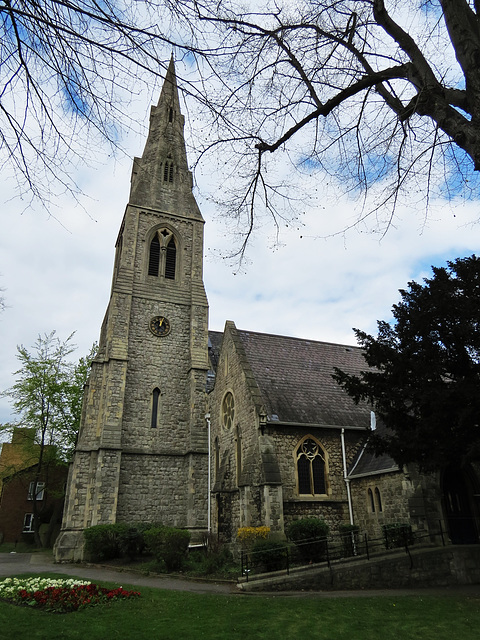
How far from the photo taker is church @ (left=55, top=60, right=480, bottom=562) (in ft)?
49.4

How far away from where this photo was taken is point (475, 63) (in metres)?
5.21

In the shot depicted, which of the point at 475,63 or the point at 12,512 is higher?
the point at 475,63

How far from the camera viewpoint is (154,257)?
2728 cm

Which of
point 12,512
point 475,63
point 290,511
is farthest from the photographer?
point 12,512

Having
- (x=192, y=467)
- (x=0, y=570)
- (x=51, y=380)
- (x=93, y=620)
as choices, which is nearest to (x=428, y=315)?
(x=93, y=620)

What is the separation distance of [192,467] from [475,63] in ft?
66.1

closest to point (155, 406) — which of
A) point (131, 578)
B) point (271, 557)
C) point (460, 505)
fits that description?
point (131, 578)

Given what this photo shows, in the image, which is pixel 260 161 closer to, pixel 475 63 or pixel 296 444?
pixel 475 63

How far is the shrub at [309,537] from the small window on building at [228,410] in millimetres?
5862

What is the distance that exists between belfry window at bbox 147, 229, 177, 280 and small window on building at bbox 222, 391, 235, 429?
33.1 feet

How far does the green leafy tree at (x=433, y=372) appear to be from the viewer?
33.9 ft

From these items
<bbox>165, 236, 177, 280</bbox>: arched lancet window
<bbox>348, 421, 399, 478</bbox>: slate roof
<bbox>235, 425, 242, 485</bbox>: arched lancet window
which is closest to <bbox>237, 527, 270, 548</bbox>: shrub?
<bbox>235, 425, 242, 485</bbox>: arched lancet window

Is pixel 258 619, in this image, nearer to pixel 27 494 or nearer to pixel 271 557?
pixel 271 557

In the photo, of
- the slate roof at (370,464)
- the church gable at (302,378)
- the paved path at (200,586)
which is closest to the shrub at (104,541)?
the paved path at (200,586)
